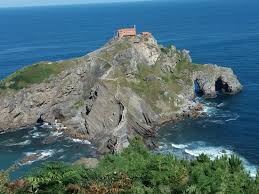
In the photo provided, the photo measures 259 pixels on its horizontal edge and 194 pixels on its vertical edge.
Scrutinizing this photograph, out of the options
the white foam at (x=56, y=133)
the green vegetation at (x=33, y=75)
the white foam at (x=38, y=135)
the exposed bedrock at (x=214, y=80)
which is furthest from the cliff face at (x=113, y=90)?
the white foam at (x=38, y=135)

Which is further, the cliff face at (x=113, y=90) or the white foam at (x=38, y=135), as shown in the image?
the white foam at (x=38, y=135)

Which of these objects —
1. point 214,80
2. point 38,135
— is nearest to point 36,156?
point 38,135

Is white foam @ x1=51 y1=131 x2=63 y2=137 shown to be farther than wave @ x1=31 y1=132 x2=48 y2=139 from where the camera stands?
No

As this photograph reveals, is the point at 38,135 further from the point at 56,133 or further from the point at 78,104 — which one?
the point at 78,104

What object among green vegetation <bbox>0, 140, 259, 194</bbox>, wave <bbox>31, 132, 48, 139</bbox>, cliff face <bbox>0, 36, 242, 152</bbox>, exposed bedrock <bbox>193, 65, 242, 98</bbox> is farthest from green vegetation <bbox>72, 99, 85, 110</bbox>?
green vegetation <bbox>0, 140, 259, 194</bbox>

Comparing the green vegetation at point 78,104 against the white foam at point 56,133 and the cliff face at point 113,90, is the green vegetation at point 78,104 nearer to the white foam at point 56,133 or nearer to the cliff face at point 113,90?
the cliff face at point 113,90

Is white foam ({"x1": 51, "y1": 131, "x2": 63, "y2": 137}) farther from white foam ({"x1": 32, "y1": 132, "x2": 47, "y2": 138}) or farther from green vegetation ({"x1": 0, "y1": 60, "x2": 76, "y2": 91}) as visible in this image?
green vegetation ({"x1": 0, "y1": 60, "x2": 76, "y2": 91})
